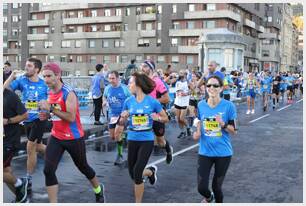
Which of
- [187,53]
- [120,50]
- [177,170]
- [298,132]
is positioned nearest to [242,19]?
[187,53]

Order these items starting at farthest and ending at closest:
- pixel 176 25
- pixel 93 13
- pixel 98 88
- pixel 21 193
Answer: pixel 93 13 < pixel 176 25 < pixel 98 88 < pixel 21 193

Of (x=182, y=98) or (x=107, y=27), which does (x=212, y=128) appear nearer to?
(x=182, y=98)

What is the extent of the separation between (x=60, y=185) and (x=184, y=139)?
564cm

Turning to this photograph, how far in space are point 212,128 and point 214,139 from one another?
13cm

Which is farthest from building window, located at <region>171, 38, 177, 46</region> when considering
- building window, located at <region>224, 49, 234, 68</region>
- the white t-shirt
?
the white t-shirt

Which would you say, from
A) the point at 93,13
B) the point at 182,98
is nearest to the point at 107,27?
the point at 93,13

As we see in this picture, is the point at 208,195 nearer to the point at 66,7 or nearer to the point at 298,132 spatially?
the point at 298,132

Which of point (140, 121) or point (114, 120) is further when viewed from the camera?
point (114, 120)

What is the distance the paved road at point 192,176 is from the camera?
6668mm

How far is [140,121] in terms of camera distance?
20.1 feet

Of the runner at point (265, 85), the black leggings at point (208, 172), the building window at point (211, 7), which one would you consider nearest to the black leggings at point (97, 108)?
the black leggings at point (208, 172)

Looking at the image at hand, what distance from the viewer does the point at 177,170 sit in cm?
852

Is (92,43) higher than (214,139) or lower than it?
higher

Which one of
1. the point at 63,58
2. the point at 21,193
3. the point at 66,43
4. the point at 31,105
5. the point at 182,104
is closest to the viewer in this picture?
the point at 21,193
